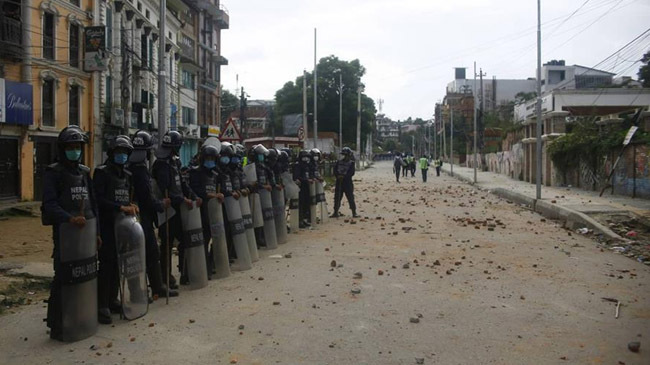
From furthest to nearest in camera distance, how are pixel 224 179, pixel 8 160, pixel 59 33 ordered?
pixel 59 33
pixel 8 160
pixel 224 179

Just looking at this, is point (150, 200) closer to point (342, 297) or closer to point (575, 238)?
point (342, 297)

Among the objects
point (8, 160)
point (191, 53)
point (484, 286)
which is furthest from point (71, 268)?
point (191, 53)

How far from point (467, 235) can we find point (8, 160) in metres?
16.7

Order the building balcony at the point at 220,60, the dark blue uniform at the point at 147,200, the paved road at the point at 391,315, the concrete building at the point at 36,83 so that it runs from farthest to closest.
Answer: the building balcony at the point at 220,60
the concrete building at the point at 36,83
the dark blue uniform at the point at 147,200
the paved road at the point at 391,315

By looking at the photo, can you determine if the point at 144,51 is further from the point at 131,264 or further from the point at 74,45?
the point at 131,264

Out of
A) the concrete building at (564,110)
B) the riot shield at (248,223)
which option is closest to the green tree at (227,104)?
the concrete building at (564,110)

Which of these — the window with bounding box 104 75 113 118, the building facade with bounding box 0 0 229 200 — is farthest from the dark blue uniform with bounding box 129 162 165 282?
the window with bounding box 104 75 113 118

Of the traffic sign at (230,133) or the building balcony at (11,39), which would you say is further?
the building balcony at (11,39)

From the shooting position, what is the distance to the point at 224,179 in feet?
29.1

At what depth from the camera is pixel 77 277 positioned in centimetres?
Result: 546

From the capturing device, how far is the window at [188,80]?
46156 millimetres

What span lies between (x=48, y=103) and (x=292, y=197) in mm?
15433

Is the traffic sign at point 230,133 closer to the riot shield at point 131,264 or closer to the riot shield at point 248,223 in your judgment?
the riot shield at point 248,223

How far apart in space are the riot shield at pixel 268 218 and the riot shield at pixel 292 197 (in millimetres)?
2113
